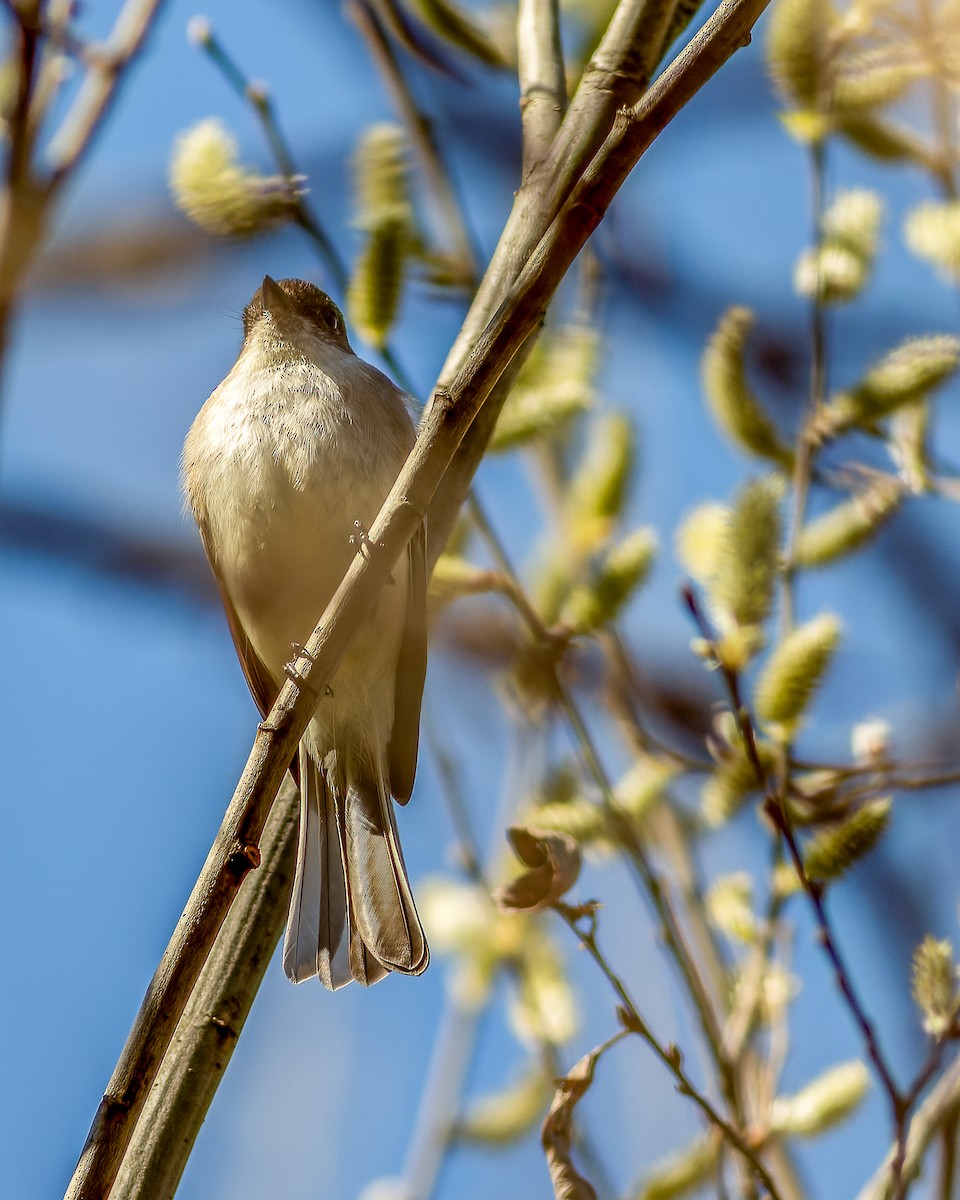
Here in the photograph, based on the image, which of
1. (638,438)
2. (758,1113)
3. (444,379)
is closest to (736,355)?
(638,438)

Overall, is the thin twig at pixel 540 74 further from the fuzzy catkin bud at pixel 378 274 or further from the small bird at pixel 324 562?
the small bird at pixel 324 562

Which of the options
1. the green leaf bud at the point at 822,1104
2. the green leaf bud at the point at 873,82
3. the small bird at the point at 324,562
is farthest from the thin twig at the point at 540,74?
the green leaf bud at the point at 822,1104

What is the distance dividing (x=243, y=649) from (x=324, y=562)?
0.52m

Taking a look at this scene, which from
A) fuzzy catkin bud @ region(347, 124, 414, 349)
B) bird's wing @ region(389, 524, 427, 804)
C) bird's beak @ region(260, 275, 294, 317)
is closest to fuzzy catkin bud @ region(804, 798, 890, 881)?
fuzzy catkin bud @ region(347, 124, 414, 349)

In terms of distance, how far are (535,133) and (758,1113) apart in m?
1.81

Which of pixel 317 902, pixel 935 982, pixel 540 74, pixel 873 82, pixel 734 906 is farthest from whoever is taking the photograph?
pixel 317 902

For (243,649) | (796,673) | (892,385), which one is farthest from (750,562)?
(243,649)

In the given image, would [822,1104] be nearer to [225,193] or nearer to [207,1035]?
[207,1035]

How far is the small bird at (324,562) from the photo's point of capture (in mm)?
3256

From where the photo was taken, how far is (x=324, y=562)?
3.42 m

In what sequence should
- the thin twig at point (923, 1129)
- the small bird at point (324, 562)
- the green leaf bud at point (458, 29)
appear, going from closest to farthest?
the thin twig at point (923, 1129) < the green leaf bud at point (458, 29) < the small bird at point (324, 562)

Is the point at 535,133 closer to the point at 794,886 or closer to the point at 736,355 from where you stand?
the point at 736,355

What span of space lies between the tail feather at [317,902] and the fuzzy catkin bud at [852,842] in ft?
3.19

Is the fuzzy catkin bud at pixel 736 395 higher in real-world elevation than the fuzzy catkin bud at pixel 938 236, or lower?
lower
